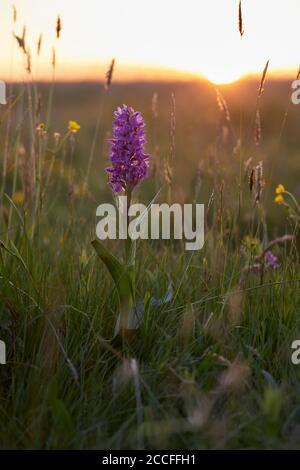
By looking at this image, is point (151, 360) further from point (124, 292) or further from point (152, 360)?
point (124, 292)

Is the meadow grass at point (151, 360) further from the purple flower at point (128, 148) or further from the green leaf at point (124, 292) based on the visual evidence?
the purple flower at point (128, 148)

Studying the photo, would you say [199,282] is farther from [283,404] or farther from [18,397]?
[18,397]

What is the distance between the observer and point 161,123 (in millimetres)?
12922

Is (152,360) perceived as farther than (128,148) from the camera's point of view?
No

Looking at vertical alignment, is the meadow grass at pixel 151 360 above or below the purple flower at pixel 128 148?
below

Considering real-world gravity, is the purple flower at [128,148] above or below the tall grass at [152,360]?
above

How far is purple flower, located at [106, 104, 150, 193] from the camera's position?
7.17 ft

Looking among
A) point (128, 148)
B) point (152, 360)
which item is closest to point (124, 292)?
point (152, 360)

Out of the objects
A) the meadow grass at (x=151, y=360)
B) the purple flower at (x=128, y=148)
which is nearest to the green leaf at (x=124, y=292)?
the meadow grass at (x=151, y=360)

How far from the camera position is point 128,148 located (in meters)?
2.20

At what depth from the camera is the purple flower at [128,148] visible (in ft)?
7.17

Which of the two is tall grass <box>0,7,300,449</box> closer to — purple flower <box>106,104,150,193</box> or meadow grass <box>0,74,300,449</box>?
meadow grass <box>0,74,300,449</box>

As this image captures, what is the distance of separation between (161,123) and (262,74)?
10600 millimetres

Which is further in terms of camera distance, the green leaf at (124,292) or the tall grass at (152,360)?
the green leaf at (124,292)
